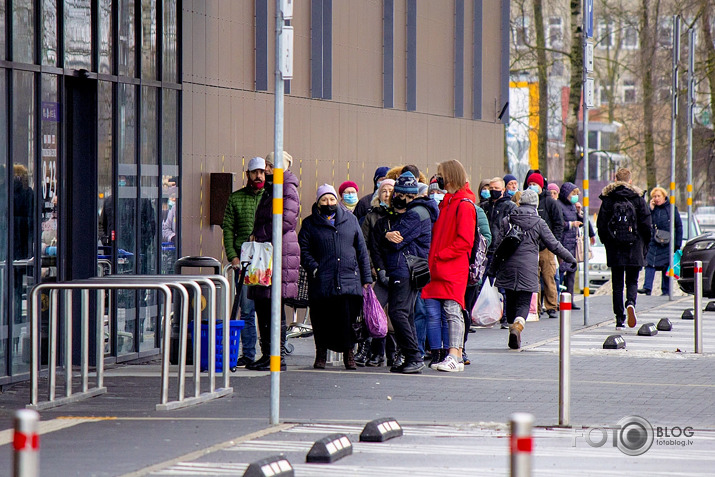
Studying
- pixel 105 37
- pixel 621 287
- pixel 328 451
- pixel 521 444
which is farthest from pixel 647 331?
pixel 521 444

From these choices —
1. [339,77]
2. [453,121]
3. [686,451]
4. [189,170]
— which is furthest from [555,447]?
[453,121]

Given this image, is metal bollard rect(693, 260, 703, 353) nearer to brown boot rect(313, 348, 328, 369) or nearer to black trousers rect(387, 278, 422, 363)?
black trousers rect(387, 278, 422, 363)

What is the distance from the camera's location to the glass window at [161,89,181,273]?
14707 mm

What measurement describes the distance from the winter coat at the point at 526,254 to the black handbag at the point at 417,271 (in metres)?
2.32

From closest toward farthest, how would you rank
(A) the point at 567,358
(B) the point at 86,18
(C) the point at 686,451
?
(C) the point at 686,451 < (A) the point at 567,358 < (B) the point at 86,18

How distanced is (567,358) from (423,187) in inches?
184

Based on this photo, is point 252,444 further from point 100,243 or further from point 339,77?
point 339,77

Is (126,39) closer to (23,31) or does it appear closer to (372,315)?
(23,31)

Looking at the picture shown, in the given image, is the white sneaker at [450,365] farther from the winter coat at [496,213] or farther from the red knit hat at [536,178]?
the red knit hat at [536,178]

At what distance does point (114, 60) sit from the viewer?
13.8 m

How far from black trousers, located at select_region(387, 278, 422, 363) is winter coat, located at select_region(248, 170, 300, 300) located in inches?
36.2

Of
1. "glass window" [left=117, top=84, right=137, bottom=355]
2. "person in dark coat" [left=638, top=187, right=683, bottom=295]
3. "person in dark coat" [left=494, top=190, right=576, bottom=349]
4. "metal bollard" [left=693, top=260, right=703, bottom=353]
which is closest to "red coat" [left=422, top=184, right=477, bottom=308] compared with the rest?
"person in dark coat" [left=494, top=190, right=576, bottom=349]

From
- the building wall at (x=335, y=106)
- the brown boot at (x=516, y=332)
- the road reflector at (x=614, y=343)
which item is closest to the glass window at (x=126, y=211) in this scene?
the building wall at (x=335, y=106)

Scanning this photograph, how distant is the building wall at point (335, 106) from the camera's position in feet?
50.9
